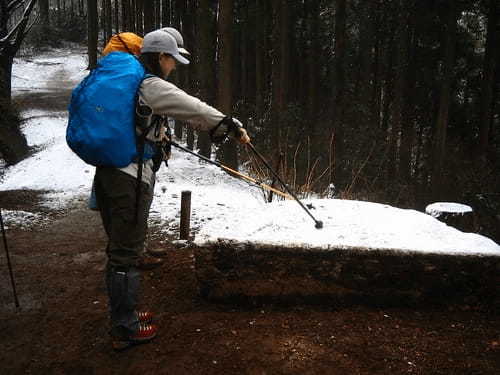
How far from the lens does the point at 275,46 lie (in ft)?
46.6

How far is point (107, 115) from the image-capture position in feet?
9.41

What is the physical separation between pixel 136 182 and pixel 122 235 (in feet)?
1.34

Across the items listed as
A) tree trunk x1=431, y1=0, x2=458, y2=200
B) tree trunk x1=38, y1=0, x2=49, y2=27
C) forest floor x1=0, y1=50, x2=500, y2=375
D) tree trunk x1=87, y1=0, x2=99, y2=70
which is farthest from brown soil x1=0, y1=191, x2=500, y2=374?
tree trunk x1=38, y1=0, x2=49, y2=27

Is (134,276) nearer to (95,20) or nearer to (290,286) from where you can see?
(290,286)

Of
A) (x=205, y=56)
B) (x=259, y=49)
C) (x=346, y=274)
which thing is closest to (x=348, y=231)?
(x=346, y=274)

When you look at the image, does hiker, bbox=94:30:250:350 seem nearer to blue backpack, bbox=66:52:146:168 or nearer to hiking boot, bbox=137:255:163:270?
blue backpack, bbox=66:52:146:168

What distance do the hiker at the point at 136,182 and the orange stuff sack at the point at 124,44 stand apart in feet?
0.48

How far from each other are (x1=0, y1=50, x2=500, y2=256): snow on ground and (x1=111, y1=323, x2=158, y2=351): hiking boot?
0.84 meters

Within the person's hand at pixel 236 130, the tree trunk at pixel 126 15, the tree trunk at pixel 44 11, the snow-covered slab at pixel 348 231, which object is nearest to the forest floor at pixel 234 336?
the snow-covered slab at pixel 348 231

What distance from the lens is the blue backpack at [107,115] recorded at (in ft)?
9.41

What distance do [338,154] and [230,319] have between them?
13302 millimetres

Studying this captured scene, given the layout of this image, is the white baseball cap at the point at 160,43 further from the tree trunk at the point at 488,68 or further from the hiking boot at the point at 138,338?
the tree trunk at the point at 488,68

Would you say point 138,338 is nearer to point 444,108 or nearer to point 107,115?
point 107,115

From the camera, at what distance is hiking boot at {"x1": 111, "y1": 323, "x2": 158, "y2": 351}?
127 inches
